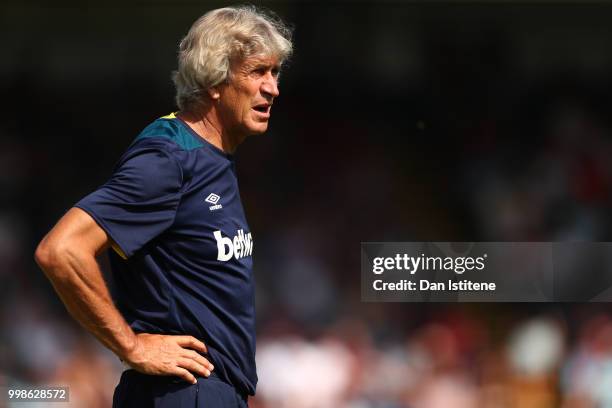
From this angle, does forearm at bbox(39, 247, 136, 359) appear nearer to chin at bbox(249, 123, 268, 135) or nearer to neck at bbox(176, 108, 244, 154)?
neck at bbox(176, 108, 244, 154)

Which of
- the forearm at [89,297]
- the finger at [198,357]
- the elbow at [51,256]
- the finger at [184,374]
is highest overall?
the elbow at [51,256]

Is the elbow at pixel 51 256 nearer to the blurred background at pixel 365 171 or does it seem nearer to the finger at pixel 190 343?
the finger at pixel 190 343

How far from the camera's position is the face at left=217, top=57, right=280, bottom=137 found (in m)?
2.85

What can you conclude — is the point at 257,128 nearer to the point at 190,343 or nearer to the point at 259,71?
the point at 259,71

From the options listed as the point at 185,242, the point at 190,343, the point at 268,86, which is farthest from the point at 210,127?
the point at 190,343

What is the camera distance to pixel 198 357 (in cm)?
262

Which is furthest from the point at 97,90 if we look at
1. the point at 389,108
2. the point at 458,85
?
the point at 458,85

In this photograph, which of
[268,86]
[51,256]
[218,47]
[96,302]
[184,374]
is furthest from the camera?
[268,86]

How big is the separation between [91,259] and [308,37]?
2.97 metres

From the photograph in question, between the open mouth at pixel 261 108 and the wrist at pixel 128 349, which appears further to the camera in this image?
the open mouth at pixel 261 108

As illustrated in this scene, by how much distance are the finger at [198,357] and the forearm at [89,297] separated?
0.14m

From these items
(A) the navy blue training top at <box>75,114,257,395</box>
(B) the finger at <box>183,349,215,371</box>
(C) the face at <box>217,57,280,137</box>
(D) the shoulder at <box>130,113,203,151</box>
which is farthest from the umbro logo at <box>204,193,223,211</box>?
(B) the finger at <box>183,349,215,371</box>

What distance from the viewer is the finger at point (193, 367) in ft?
8.48

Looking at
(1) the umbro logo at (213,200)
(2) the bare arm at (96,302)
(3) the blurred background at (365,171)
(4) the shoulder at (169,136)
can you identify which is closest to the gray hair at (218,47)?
(4) the shoulder at (169,136)
